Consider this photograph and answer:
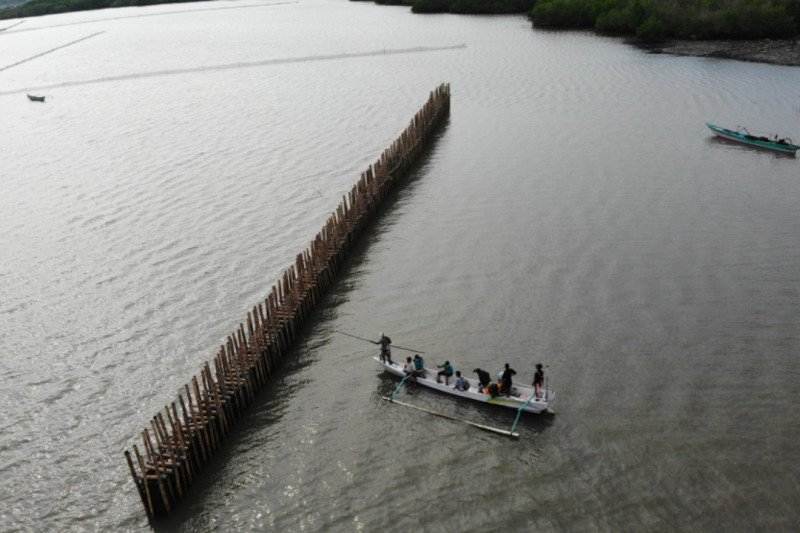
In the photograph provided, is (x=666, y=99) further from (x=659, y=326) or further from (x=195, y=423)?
(x=195, y=423)

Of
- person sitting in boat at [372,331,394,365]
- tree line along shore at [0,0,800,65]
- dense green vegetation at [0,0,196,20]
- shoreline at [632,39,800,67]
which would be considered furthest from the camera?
dense green vegetation at [0,0,196,20]

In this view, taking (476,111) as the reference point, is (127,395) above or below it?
below

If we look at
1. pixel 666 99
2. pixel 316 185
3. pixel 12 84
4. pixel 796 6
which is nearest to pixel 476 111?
pixel 666 99

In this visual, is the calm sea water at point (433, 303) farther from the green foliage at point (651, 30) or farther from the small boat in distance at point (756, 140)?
the green foliage at point (651, 30)

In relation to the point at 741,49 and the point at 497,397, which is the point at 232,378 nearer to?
the point at 497,397

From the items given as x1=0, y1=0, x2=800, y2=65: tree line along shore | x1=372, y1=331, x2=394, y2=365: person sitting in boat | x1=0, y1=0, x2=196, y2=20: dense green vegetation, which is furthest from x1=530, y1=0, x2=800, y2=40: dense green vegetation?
x1=0, y1=0, x2=196, y2=20: dense green vegetation

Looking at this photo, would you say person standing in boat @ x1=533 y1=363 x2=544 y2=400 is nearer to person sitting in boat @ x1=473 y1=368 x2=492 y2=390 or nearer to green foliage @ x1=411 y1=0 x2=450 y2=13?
person sitting in boat @ x1=473 y1=368 x2=492 y2=390

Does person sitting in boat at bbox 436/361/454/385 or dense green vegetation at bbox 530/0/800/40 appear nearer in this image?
person sitting in boat at bbox 436/361/454/385
